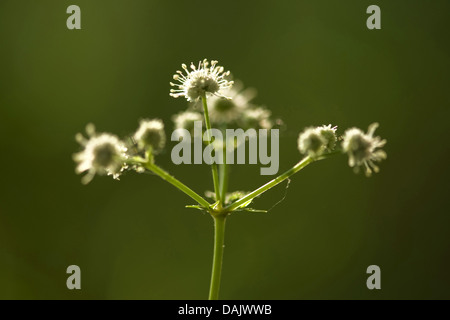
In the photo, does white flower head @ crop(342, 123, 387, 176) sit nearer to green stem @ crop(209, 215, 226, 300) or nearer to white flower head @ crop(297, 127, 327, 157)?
white flower head @ crop(297, 127, 327, 157)

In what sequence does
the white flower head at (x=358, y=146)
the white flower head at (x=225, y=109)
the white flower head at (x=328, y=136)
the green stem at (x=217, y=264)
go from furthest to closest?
1. the white flower head at (x=225, y=109)
2. the white flower head at (x=328, y=136)
3. the white flower head at (x=358, y=146)
4. the green stem at (x=217, y=264)

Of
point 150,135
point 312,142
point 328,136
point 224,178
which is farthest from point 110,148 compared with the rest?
point 328,136

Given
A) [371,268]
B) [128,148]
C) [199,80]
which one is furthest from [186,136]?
[371,268]

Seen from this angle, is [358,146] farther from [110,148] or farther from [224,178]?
[110,148]

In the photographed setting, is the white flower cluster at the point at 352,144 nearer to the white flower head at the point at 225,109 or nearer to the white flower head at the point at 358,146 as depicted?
the white flower head at the point at 358,146

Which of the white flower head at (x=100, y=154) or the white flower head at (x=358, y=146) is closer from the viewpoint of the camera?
the white flower head at (x=100, y=154)

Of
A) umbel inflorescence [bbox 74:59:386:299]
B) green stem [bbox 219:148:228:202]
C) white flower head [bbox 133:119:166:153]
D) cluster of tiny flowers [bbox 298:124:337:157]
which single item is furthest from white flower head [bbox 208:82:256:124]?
white flower head [bbox 133:119:166:153]

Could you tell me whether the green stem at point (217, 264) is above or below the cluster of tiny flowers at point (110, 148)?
below

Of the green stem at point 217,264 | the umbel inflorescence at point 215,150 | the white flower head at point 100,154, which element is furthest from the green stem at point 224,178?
the white flower head at point 100,154
